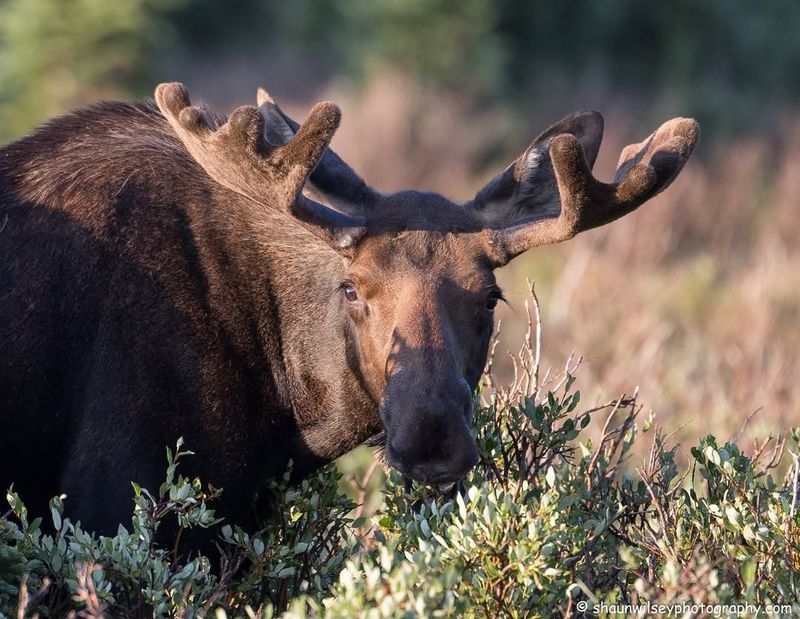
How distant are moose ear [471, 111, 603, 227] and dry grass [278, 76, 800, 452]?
105 cm

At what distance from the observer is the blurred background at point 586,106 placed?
11570 millimetres

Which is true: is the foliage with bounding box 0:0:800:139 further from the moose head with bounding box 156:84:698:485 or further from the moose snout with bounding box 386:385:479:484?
the moose snout with bounding box 386:385:479:484

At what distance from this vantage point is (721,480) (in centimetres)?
514

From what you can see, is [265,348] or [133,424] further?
[265,348]

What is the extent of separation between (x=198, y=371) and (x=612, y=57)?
22.1m

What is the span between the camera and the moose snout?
14.7 feet

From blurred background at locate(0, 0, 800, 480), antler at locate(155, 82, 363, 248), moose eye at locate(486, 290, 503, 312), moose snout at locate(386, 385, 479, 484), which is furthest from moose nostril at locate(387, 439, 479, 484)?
blurred background at locate(0, 0, 800, 480)

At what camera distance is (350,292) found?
201 inches

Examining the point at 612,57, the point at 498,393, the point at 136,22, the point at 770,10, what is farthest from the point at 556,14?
the point at 498,393

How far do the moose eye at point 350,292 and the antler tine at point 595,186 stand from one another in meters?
0.62

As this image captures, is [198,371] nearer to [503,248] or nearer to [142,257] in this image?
[142,257]

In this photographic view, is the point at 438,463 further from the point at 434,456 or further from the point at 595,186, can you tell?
the point at 595,186

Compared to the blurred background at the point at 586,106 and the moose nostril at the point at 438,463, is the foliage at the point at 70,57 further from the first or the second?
the moose nostril at the point at 438,463

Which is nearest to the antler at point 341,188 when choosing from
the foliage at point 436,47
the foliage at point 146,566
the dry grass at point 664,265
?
the foliage at point 146,566
